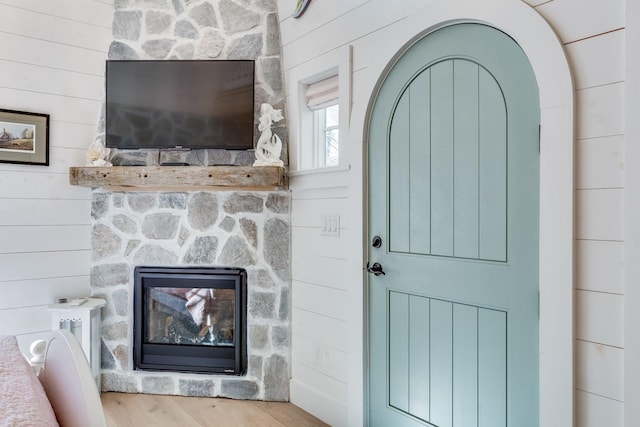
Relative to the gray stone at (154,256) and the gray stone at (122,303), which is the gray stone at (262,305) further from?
the gray stone at (122,303)

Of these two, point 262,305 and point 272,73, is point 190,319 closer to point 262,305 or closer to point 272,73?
point 262,305

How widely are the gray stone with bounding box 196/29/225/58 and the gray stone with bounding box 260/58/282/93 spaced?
0.31 m

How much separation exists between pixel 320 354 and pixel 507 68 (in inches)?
70.5

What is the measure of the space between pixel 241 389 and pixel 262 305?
55 cm

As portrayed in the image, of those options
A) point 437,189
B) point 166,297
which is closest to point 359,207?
point 437,189

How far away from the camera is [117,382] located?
2873 mm

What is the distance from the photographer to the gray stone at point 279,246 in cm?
274

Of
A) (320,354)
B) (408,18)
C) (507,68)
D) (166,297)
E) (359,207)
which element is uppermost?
(408,18)

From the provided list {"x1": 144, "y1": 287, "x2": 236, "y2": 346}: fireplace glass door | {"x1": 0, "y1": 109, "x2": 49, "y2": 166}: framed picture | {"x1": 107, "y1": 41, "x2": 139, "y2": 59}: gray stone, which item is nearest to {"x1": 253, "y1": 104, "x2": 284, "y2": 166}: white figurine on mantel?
{"x1": 144, "y1": 287, "x2": 236, "y2": 346}: fireplace glass door

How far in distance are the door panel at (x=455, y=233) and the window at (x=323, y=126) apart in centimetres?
53

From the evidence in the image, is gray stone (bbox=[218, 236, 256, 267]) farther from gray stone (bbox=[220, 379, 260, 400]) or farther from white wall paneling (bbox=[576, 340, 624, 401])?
white wall paneling (bbox=[576, 340, 624, 401])

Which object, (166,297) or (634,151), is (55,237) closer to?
(166,297)

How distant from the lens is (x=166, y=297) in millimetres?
2912

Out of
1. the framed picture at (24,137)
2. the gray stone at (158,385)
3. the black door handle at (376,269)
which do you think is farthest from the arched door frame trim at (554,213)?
the framed picture at (24,137)
